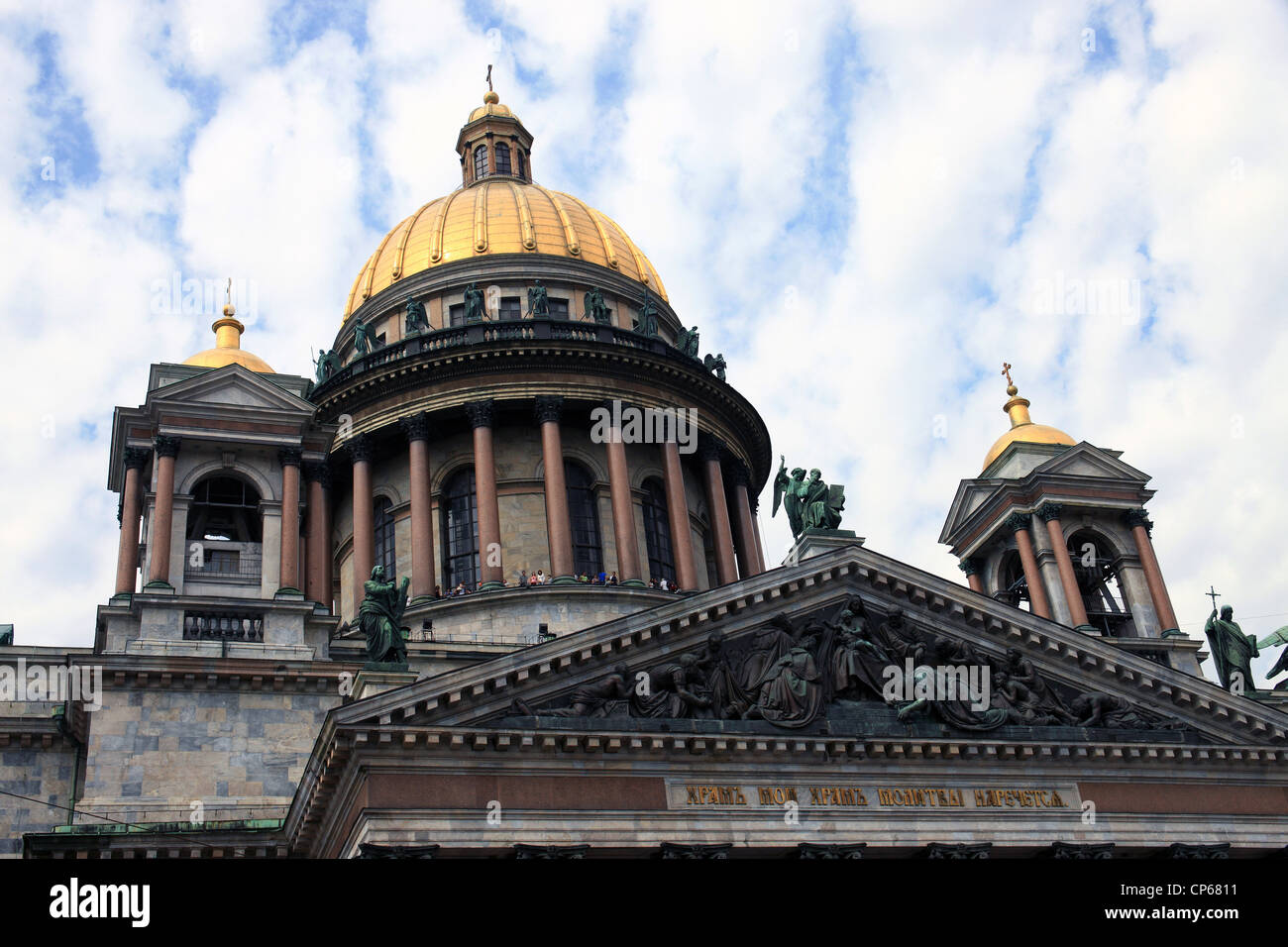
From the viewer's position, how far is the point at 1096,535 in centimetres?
3909

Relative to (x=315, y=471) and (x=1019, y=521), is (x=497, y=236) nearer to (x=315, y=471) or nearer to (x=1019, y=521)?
(x=315, y=471)

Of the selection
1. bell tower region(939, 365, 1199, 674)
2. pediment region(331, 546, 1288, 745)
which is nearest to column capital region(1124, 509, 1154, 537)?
bell tower region(939, 365, 1199, 674)

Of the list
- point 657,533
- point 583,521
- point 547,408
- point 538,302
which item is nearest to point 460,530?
point 583,521

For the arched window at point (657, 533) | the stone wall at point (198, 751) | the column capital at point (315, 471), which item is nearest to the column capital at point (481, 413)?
the arched window at point (657, 533)

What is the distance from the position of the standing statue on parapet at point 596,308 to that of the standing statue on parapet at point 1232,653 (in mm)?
19401

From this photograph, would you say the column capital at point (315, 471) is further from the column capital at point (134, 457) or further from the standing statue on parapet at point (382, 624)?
the standing statue on parapet at point (382, 624)

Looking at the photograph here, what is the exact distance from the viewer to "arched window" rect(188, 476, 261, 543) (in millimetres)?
32156

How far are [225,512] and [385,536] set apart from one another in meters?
8.15

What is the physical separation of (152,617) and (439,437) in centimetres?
1435

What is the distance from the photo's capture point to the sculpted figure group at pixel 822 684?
25.2 m

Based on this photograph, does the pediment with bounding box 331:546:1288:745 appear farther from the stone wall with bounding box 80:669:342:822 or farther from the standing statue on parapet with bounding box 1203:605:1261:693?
the stone wall with bounding box 80:669:342:822

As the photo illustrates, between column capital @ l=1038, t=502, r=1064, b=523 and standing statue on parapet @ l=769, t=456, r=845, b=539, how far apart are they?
9677 millimetres

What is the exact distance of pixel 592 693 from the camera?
81.4 feet
